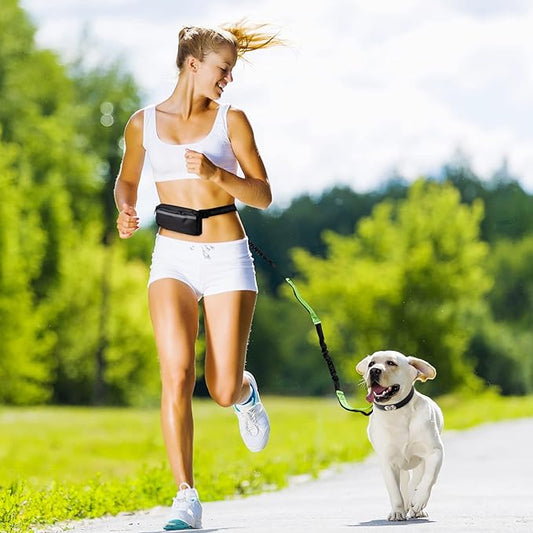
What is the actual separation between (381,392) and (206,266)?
45.2 inches

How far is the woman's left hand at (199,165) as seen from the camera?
7062mm

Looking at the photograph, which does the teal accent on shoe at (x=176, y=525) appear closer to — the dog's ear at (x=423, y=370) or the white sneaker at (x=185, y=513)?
the white sneaker at (x=185, y=513)

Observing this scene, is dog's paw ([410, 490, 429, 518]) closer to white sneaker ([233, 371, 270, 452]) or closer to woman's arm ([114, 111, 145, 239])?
white sneaker ([233, 371, 270, 452])

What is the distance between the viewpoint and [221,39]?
24.5 feet

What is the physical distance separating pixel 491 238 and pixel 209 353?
71.3 meters

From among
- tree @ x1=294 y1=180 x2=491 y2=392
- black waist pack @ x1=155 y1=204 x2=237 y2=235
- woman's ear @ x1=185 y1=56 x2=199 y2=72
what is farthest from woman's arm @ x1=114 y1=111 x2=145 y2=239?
tree @ x1=294 y1=180 x2=491 y2=392

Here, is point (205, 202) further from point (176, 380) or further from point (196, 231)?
point (176, 380)

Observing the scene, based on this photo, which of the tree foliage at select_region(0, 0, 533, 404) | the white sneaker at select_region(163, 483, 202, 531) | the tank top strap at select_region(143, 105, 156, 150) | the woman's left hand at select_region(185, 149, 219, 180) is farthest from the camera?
the tree foliage at select_region(0, 0, 533, 404)

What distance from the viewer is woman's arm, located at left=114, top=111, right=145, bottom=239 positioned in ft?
25.3

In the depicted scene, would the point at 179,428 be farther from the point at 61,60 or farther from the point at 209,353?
the point at 61,60

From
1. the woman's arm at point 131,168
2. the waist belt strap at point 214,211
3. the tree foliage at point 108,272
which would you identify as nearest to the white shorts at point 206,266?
the waist belt strap at point 214,211

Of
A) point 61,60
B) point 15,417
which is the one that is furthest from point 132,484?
point 61,60

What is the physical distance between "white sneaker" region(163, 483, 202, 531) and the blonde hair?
7.60 ft

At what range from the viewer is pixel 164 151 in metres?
7.52
